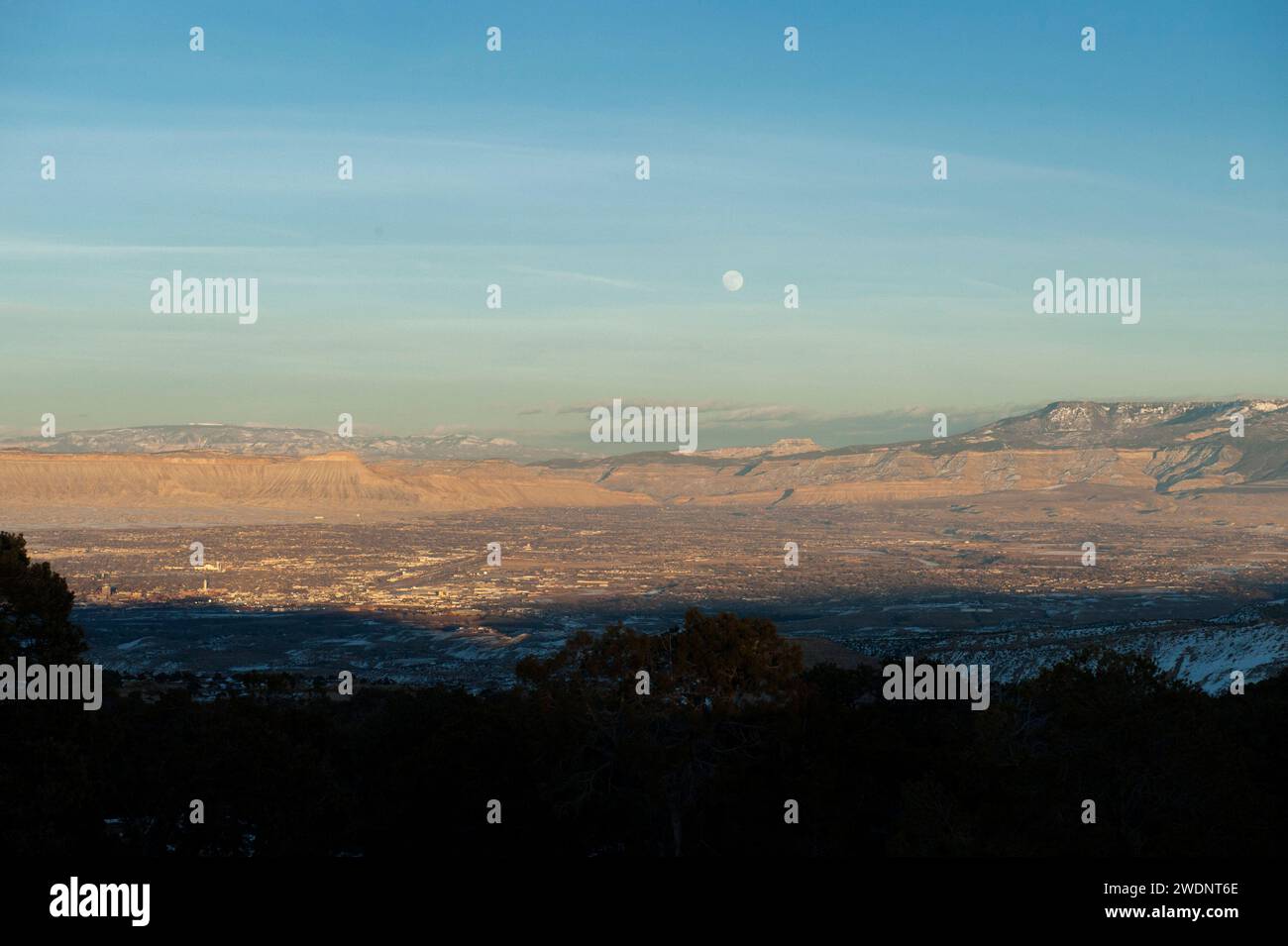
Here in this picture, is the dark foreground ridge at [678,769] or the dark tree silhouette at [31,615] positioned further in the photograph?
the dark foreground ridge at [678,769]

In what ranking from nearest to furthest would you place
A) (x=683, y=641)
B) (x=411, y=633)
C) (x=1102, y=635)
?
(x=683, y=641) < (x=1102, y=635) < (x=411, y=633)

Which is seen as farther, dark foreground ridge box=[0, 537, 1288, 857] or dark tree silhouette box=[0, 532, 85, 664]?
dark foreground ridge box=[0, 537, 1288, 857]

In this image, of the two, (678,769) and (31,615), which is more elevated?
(31,615)

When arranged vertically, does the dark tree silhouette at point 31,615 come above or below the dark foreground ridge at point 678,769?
above

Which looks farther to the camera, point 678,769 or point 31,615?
point 678,769

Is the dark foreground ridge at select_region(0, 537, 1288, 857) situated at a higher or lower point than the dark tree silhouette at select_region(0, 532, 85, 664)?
lower
